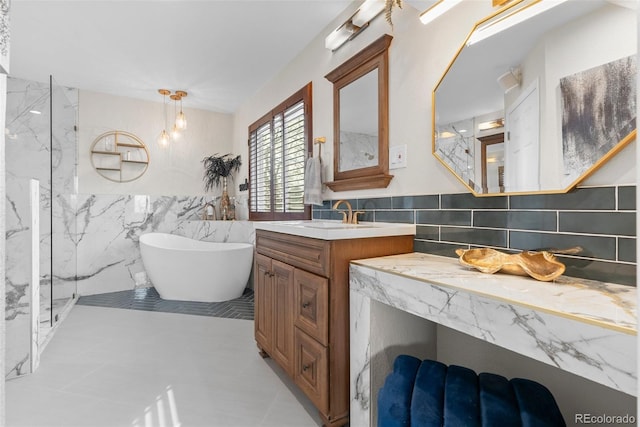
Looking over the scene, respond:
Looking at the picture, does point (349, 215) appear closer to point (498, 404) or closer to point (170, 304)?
point (498, 404)

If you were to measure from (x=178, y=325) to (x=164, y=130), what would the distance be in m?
2.80

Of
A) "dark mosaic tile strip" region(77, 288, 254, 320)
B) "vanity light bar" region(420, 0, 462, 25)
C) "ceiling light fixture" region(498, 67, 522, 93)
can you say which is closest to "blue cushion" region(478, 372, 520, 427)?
"ceiling light fixture" region(498, 67, 522, 93)

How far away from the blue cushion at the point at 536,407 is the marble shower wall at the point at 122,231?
3170 millimetres

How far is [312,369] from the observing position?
1.52 meters

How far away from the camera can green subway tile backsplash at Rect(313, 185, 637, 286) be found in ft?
3.27

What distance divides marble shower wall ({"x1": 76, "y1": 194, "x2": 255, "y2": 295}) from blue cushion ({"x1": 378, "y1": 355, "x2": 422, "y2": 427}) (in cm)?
286

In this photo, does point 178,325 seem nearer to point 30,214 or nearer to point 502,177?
point 30,214

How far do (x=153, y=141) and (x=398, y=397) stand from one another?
450cm

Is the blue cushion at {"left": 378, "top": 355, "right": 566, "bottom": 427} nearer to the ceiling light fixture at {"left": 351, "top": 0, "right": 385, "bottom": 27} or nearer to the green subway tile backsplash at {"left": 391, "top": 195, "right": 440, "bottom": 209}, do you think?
the green subway tile backsplash at {"left": 391, "top": 195, "right": 440, "bottom": 209}

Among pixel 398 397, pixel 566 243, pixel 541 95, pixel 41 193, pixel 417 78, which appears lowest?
pixel 398 397

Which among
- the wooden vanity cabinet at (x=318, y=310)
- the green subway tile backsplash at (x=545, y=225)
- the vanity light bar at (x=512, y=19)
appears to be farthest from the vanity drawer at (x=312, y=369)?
the vanity light bar at (x=512, y=19)

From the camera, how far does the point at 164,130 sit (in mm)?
4266

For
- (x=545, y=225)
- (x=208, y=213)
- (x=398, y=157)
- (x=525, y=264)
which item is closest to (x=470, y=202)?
(x=545, y=225)

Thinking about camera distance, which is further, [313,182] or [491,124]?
[313,182]
